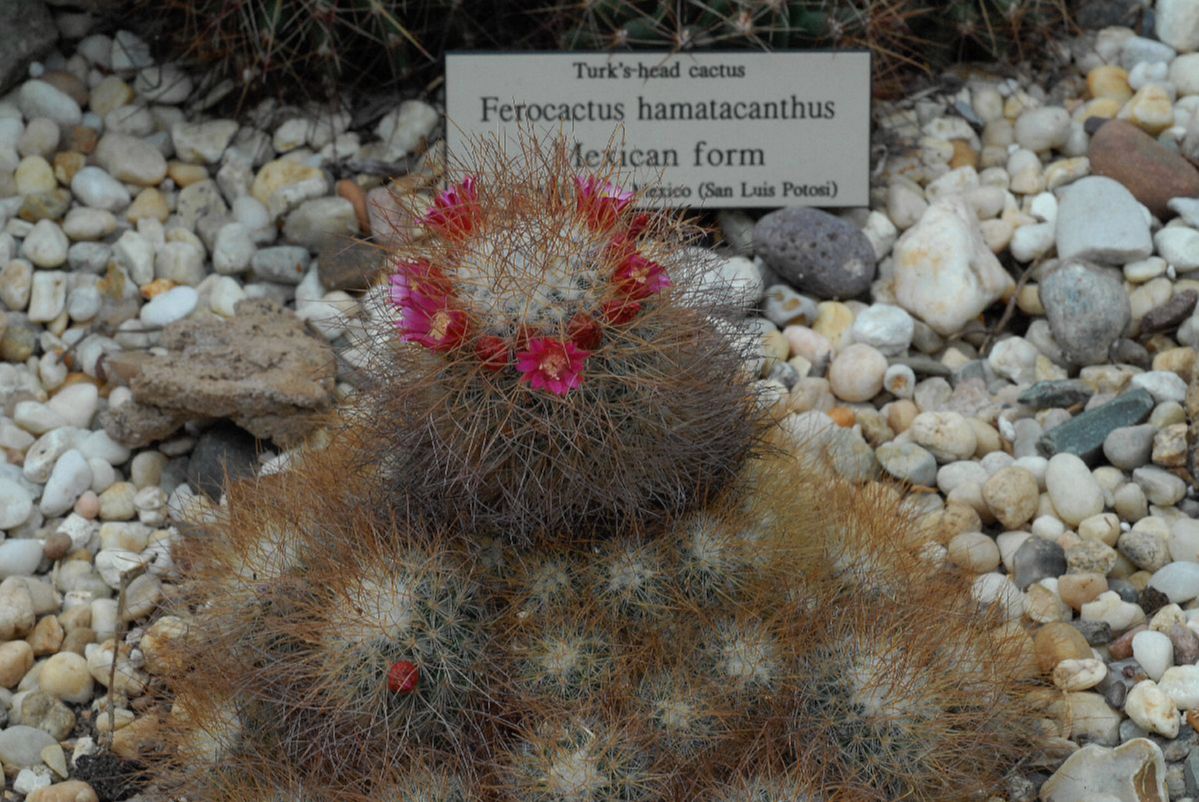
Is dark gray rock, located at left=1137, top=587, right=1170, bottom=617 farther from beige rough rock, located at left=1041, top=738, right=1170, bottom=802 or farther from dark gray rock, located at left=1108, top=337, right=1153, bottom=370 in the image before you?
dark gray rock, located at left=1108, top=337, right=1153, bottom=370

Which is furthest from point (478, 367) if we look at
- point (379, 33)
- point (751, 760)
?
point (379, 33)

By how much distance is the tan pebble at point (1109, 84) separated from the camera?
170 inches

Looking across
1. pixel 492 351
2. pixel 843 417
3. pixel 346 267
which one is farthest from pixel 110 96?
pixel 492 351

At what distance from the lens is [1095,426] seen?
3316mm

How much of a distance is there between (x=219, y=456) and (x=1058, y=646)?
188 centimetres

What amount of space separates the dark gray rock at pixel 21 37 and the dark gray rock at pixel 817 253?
218cm

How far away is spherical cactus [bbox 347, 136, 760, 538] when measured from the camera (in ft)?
7.13

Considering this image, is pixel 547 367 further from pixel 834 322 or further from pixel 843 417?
pixel 834 322

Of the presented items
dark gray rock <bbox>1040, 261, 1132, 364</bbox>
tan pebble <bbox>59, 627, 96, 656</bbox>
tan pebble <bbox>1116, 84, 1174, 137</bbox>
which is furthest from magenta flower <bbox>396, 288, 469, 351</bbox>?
tan pebble <bbox>1116, 84, 1174, 137</bbox>

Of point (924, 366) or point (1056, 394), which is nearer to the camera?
point (1056, 394)

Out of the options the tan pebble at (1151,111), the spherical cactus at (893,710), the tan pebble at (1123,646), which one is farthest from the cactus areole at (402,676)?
the tan pebble at (1151,111)

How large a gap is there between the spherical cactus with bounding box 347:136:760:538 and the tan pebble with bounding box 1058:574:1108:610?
940mm

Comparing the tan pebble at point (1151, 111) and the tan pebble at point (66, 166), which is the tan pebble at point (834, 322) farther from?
the tan pebble at point (66, 166)

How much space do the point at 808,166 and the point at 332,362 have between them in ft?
4.72
